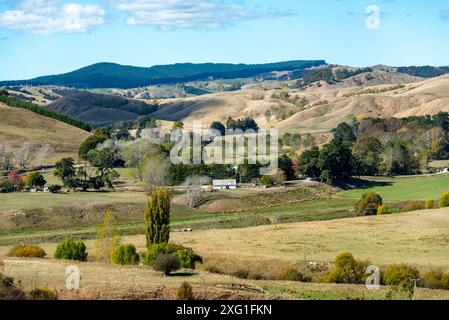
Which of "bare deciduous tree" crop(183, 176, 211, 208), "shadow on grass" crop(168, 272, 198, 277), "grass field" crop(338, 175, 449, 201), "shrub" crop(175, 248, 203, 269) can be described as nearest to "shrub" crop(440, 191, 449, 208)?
"grass field" crop(338, 175, 449, 201)

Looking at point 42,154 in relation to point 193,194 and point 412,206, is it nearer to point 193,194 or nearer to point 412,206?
point 193,194

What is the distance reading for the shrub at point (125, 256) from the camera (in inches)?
2110

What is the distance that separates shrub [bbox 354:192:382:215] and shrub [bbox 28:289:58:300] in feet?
186

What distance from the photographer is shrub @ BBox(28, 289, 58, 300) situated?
3014 centimetres

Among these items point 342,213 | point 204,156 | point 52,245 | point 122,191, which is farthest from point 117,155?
point 52,245

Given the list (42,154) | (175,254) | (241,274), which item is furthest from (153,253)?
(42,154)

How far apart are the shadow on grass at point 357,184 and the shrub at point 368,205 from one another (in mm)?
24943

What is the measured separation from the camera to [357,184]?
113 meters

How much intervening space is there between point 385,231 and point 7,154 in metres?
61.6

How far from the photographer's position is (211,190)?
334 feet

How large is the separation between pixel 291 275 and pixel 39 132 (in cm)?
9960

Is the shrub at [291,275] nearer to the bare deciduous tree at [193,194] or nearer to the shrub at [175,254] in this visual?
the shrub at [175,254]

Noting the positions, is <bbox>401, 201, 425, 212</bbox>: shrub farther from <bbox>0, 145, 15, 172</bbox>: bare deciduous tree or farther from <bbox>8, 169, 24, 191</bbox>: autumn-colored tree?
<bbox>0, 145, 15, 172</bbox>: bare deciduous tree
